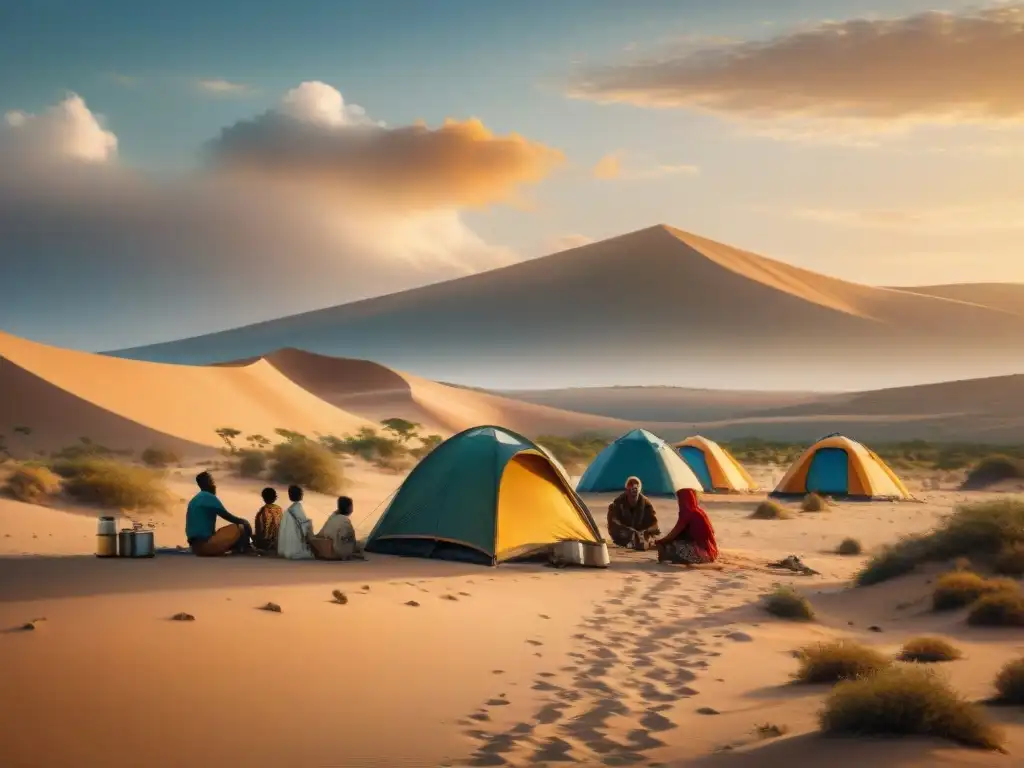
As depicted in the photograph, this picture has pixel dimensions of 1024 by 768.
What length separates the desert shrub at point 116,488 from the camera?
59.6 feet

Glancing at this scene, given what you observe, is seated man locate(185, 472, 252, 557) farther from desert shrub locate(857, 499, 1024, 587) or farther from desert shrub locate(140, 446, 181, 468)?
desert shrub locate(140, 446, 181, 468)

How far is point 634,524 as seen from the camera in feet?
53.8

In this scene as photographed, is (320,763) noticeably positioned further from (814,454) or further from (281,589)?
(814,454)

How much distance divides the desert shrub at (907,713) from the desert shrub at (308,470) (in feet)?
63.3

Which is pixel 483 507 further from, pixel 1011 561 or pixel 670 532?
pixel 1011 561

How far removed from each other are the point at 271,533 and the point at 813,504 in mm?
13799

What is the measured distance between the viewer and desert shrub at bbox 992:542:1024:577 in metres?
12.0

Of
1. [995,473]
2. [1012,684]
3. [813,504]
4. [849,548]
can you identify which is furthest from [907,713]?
[995,473]

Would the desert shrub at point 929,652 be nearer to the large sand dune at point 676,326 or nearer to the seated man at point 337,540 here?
the seated man at point 337,540

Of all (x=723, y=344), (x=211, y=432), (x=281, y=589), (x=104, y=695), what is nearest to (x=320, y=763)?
(x=104, y=695)

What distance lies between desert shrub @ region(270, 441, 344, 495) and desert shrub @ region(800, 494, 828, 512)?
387 inches

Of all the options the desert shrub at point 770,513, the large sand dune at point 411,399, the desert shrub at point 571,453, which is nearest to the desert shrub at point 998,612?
the desert shrub at point 770,513

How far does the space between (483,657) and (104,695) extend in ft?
9.94

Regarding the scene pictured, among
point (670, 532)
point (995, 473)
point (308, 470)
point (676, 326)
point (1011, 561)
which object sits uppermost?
point (676, 326)
